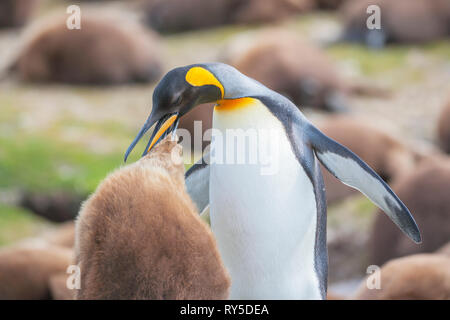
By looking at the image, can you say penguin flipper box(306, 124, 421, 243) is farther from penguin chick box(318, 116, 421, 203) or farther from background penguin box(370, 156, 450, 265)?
penguin chick box(318, 116, 421, 203)

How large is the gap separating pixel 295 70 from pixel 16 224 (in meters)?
3.15

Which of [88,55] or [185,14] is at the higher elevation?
[185,14]

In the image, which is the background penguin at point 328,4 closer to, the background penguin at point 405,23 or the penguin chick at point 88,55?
the background penguin at point 405,23

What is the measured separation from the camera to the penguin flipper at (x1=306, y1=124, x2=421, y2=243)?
215 centimetres

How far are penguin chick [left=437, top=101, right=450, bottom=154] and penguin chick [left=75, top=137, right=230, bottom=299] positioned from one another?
4660 mm

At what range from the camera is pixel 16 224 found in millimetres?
4859

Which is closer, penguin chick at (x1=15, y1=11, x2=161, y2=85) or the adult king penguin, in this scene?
the adult king penguin

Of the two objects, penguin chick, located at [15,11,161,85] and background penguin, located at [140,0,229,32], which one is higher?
background penguin, located at [140,0,229,32]

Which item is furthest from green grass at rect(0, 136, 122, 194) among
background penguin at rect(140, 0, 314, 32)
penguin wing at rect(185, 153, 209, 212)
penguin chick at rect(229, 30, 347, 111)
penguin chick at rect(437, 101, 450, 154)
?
background penguin at rect(140, 0, 314, 32)

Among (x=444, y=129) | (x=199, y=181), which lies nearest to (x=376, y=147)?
(x=444, y=129)

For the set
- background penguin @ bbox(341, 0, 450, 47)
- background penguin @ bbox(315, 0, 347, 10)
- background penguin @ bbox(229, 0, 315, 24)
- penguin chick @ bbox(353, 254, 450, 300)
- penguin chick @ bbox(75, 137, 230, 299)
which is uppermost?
background penguin @ bbox(315, 0, 347, 10)

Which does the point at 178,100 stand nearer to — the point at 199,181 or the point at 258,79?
the point at 199,181

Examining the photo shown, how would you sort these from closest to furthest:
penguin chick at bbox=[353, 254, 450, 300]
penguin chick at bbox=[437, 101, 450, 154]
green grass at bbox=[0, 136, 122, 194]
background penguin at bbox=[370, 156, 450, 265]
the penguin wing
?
the penguin wing → penguin chick at bbox=[353, 254, 450, 300] → background penguin at bbox=[370, 156, 450, 265] → green grass at bbox=[0, 136, 122, 194] → penguin chick at bbox=[437, 101, 450, 154]

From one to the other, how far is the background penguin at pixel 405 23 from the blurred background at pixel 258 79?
0.04ft
